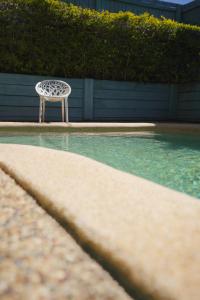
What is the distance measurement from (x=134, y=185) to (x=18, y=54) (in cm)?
609

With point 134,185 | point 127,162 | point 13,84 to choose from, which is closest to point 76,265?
point 134,185

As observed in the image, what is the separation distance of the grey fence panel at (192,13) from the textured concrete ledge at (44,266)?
11.4 metres

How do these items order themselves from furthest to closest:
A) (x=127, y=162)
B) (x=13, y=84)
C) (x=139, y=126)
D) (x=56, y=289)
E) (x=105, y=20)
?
(x=105, y=20)
(x=13, y=84)
(x=139, y=126)
(x=127, y=162)
(x=56, y=289)

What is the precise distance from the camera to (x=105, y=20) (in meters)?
7.03

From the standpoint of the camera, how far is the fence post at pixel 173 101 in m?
7.95

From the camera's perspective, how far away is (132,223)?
27.0 inches

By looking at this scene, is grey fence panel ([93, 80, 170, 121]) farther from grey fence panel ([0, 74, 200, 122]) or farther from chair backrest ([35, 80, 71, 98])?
chair backrest ([35, 80, 71, 98])

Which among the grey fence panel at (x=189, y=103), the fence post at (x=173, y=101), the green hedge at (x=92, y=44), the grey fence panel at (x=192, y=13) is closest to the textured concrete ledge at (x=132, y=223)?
the green hedge at (x=92, y=44)

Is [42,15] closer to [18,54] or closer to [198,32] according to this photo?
[18,54]

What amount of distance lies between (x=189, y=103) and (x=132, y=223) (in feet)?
24.7

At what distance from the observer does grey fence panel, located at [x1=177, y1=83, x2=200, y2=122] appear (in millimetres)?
7504

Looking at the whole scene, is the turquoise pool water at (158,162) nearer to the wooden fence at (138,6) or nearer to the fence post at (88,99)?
the fence post at (88,99)

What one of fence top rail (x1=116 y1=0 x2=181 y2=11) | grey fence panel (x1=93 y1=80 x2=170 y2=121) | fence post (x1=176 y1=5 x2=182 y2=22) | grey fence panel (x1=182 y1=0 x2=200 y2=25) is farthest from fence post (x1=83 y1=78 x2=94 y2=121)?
fence post (x1=176 y1=5 x2=182 y2=22)

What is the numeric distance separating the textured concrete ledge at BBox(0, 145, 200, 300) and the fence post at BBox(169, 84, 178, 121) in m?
7.19
